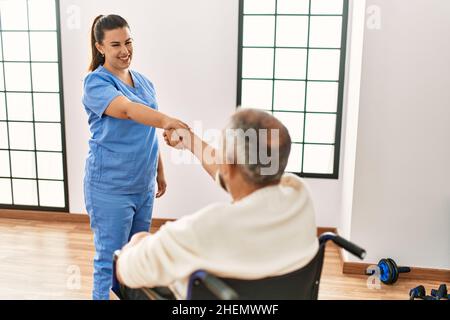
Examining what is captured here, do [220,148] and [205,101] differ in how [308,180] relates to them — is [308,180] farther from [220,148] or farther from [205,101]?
[220,148]

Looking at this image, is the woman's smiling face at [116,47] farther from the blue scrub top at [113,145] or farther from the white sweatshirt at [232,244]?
the white sweatshirt at [232,244]

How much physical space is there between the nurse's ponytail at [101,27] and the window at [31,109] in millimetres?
1657

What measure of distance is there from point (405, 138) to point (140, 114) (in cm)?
159

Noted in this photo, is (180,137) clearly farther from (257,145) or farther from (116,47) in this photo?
(257,145)

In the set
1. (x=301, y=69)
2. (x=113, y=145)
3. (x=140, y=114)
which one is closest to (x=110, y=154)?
(x=113, y=145)

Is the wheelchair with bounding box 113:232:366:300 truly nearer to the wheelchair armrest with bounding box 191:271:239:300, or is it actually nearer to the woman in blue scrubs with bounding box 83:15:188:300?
the wheelchair armrest with bounding box 191:271:239:300

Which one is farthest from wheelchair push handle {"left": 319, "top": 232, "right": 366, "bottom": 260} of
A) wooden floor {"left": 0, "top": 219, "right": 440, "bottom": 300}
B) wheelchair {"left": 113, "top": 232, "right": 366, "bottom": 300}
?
wooden floor {"left": 0, "top": 219, "right": 440, "bottom": 300}

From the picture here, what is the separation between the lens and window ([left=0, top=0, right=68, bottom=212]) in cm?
360

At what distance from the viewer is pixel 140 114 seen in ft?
5.98

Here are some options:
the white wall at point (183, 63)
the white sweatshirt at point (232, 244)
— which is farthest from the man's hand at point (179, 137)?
the white wall at point (183, 63)

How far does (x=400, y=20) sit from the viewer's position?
2605 millimetres

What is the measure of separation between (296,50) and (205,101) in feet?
2.38

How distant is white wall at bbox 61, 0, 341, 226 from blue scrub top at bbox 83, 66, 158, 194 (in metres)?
1.43

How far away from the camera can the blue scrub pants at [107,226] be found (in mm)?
1987
